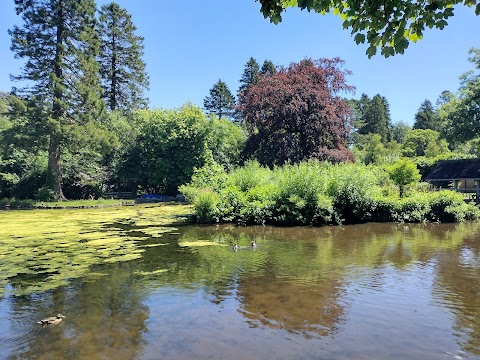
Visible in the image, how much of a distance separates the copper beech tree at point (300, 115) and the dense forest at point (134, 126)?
76 mm

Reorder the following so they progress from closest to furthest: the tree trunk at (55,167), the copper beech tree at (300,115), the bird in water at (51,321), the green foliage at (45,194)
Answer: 1. the bird in water at (51,321)
2. the copper beech tree at (300,115)
3. the green foliage at (45,194)
4. the tree trunk at (55,167)

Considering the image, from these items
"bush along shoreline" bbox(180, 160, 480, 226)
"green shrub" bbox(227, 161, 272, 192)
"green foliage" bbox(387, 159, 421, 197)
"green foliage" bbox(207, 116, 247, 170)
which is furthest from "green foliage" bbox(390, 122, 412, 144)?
"green shrub" bbox(227, 161, 272, 192)

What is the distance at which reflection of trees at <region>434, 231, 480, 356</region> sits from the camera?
5.43 metres

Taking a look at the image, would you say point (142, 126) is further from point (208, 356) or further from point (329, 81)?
point (208, 356)

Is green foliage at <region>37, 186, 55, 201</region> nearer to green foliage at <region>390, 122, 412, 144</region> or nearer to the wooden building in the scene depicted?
the wooden building

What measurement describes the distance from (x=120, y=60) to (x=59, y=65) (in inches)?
863

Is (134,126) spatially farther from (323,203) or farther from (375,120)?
(375,120)

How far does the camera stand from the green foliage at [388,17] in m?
3.48

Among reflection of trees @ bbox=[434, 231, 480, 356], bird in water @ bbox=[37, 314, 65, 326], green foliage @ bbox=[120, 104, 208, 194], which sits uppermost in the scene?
green foliage @ bbox=[120, 104, 208, 194]

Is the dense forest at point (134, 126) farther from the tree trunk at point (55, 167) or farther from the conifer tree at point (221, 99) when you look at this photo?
the conifer tree at point (221, 99)

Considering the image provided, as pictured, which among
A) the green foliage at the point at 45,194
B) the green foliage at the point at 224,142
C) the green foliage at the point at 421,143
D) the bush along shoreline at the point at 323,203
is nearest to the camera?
the bush along shoreline at the point at 323,203

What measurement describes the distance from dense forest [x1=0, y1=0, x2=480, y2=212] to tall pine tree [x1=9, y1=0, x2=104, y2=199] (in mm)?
75

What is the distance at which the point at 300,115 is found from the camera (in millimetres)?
27719

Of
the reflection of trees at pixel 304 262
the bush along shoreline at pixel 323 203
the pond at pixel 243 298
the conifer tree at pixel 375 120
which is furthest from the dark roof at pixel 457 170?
the conifer tree at pixel 375 120
